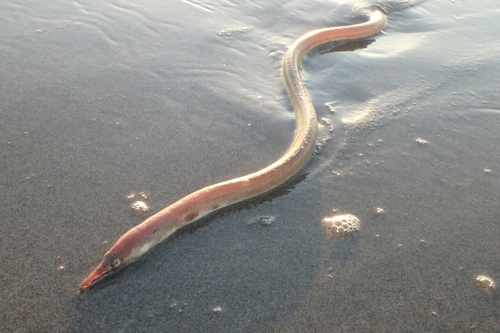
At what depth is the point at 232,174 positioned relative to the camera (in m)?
3.46

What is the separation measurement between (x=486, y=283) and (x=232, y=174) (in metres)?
1.92

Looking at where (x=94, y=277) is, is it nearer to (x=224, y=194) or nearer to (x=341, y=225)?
(x=224, y=194)

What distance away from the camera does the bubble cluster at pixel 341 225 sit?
3059mm

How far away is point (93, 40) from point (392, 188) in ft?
11.6

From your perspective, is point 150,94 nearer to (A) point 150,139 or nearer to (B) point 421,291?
(A) point 150,139

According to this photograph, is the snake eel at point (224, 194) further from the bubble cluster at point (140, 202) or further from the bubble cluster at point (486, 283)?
the bubble cluster at point (486, 283)

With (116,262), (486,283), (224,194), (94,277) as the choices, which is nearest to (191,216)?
(224,194)

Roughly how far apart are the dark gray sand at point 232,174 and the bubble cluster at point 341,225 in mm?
59

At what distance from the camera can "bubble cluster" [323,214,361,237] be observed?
3.06 metres

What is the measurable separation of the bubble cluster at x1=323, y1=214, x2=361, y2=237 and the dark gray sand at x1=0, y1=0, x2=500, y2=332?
0.06 metres

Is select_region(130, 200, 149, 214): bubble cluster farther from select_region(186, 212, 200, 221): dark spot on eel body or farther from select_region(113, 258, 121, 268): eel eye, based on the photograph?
select_region(113, 258, 121, 268): eel eye

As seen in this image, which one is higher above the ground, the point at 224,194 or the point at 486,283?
the point at 224,194

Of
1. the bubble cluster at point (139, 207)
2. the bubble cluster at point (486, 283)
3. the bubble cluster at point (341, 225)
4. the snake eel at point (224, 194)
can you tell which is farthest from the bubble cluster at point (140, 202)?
the bubble cluster at point (486, 283)

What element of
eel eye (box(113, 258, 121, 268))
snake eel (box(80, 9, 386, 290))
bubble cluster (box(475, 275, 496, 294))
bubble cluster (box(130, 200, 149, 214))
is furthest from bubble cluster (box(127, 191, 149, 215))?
bubble cluster (box(475, 275, 496, 294))
